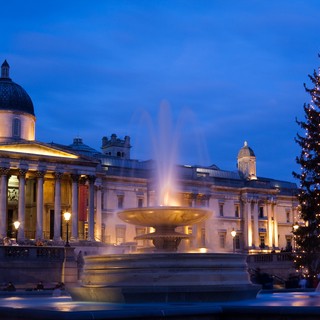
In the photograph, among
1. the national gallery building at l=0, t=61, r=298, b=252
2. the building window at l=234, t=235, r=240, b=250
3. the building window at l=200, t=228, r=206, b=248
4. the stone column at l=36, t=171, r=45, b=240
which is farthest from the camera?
the building window at l=234, t=235, r=240, b=250

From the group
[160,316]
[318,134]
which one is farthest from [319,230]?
[160,316]

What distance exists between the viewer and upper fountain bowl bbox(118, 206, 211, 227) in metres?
22.0

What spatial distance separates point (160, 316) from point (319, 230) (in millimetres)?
30123

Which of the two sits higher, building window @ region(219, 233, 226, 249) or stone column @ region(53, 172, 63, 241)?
stone column @ region(53, 172, 63, 241)

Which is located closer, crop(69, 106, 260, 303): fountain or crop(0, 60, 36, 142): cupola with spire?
crop(69, 106, 260, 303): fountain

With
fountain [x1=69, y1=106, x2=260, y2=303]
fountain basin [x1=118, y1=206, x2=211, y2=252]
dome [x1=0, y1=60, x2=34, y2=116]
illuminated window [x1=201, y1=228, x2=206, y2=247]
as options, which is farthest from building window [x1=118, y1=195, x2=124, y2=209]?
fountain [x1=69, y1=106, x2=260, y2=303]

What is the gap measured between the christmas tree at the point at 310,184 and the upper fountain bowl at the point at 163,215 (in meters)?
19.2

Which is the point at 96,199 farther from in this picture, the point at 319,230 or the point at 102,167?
the point at 319,230

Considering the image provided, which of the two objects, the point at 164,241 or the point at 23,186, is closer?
the point at 164,241

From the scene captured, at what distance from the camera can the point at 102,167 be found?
75.1 m

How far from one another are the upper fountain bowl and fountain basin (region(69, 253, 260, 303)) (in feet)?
12.7

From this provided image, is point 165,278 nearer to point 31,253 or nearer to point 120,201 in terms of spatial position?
point 31,253

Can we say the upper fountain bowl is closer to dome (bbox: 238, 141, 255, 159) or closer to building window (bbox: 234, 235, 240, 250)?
building window (bbox: 234, 235, 240, 250)

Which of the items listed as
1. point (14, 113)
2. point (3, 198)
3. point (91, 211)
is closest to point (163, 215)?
point (3, 198)
